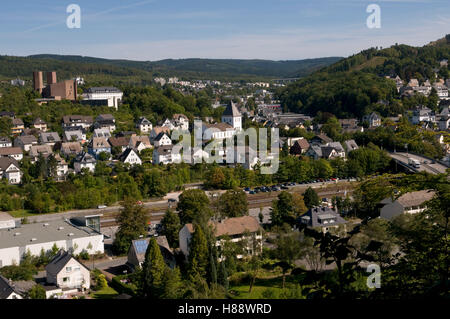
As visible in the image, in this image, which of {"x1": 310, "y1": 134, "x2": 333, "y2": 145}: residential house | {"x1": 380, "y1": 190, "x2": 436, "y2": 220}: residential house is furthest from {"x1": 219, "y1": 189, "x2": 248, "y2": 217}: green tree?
{"x1": 310, "y1": 134, "x2": 333, "y2": 145}: residential house

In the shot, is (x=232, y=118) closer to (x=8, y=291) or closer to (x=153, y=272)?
(x=153, y=272)

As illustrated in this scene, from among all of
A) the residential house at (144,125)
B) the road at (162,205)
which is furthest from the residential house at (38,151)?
the road at (162,205)

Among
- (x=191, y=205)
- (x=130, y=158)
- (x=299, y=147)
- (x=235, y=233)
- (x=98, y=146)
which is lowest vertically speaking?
(x=235, y=233)

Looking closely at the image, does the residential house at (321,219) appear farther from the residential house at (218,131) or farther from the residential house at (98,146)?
the residential house at (218,131)

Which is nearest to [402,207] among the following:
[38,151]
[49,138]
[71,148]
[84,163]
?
[84,163]

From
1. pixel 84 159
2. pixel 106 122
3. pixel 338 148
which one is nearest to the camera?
pixel 84 159

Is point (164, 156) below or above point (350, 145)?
below
